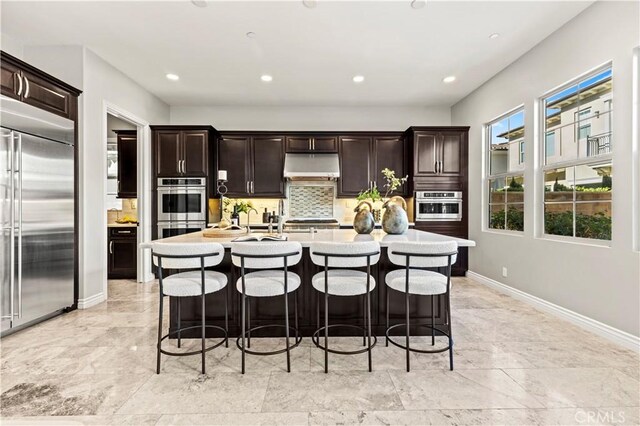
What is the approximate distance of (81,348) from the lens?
257cm

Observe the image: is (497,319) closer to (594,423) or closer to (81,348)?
(594,423)

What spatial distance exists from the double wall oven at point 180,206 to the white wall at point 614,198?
15.0 feet

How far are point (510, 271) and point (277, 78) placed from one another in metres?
4.23

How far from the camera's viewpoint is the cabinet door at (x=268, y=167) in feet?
18.2

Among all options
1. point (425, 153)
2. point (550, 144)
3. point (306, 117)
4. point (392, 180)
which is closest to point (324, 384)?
point (392, 180)

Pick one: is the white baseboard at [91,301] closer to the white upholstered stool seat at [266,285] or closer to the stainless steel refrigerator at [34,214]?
the stainless steel refrigerator at [34,214]

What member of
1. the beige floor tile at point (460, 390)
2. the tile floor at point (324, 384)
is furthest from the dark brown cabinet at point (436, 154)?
Result: the beige floor tile at point (460, 390)

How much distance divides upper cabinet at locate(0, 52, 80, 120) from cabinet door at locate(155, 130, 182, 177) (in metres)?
1.58

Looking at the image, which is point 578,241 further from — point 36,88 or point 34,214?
point 36,88

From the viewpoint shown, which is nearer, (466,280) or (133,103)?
(133,103)

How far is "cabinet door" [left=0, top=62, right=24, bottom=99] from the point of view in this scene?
2.76m

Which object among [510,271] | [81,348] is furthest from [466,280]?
[81,348]

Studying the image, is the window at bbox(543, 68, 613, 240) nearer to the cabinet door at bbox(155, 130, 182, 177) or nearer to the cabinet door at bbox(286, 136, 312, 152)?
the cabinet door at bbox(286, 136, 312, 152)

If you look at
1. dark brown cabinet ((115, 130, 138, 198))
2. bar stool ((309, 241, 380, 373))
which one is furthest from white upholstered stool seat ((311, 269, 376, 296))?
dark brown cabinet ((115, 130, 138, 198))
